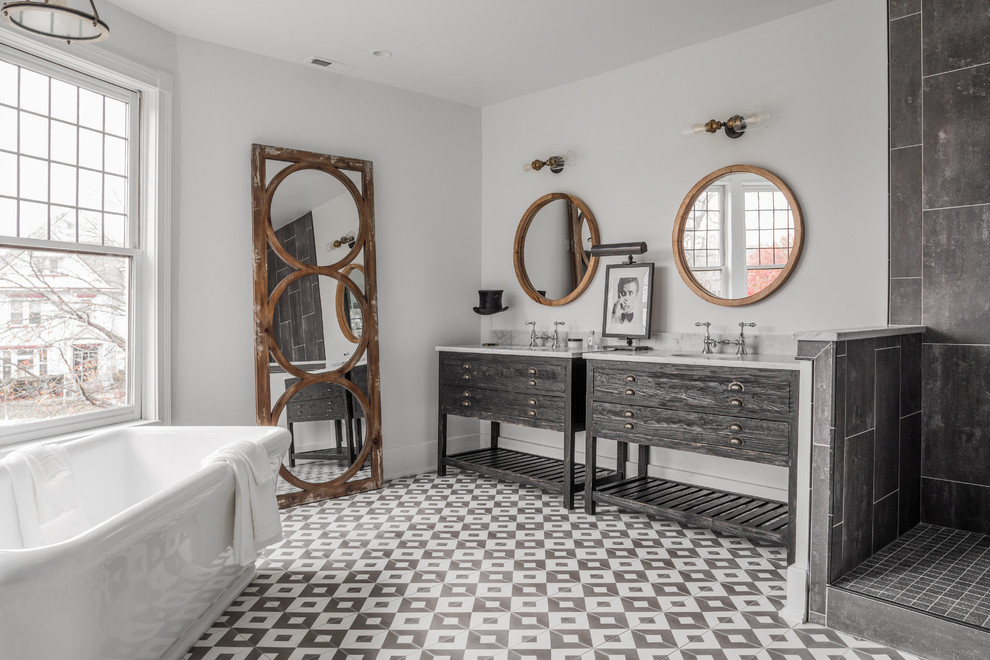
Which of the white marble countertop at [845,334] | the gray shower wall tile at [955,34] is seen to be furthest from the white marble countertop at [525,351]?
the gray shower wall tile at [955,34]

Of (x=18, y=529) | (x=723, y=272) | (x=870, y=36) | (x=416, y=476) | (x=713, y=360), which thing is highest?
(x=870, y=36)

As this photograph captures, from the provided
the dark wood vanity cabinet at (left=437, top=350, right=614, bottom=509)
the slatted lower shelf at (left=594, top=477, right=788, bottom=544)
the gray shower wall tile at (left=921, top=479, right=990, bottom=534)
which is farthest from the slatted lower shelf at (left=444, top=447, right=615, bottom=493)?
the gray shower wall tile at (left=921, top=479, right=990, bottom=534)

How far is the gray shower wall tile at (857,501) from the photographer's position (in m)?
2.72

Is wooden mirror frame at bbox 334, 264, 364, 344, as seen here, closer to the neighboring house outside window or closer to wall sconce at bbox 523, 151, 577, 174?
the neighboring house outside window

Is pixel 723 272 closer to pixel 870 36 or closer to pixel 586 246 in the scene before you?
pixel 586 246

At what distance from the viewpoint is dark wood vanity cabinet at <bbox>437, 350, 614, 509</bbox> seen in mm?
4270

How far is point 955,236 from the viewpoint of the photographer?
3.23 meters

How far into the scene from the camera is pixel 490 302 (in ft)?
17.3

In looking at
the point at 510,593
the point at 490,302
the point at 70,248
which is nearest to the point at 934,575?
the point at 510,593

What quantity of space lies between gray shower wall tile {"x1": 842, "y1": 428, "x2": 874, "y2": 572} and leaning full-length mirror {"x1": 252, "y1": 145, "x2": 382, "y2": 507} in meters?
3.06

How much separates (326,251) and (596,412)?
2117mm

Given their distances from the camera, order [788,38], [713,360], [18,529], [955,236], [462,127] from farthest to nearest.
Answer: [462,127] < [788,38] < [713,360] < [955,236] < [18,529]

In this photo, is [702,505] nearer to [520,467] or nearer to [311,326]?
[520,467]

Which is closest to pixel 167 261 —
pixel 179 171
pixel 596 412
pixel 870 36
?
pixel 179 171
